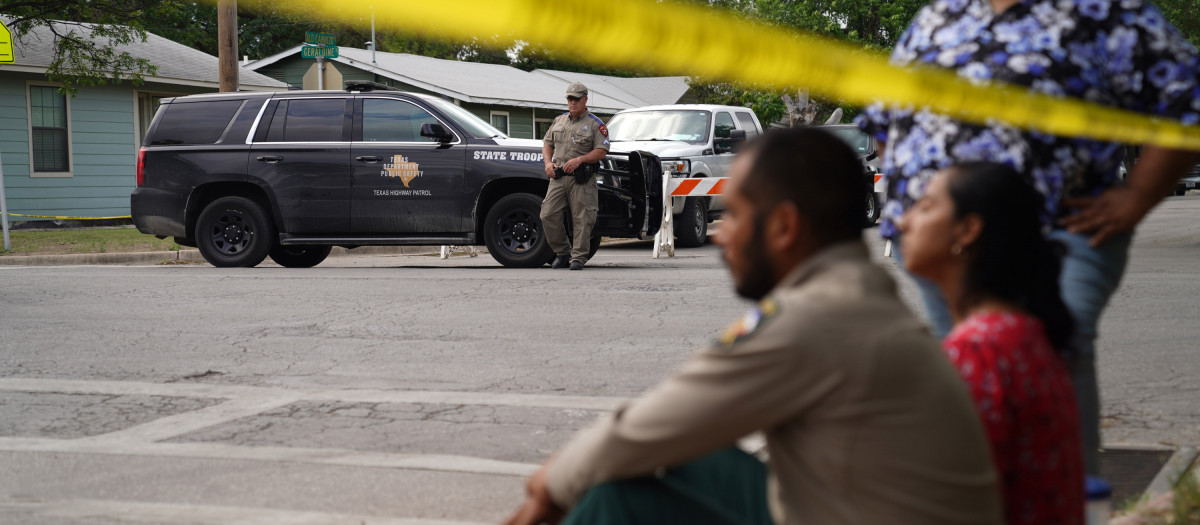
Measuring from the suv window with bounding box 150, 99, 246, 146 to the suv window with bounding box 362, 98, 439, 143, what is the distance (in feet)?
4.91

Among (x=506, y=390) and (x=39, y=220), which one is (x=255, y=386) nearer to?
(x=506, y=390)

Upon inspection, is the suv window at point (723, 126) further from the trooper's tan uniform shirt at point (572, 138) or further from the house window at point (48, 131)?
the house window at point (48, 131)

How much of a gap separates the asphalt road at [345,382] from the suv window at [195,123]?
2.49 meters

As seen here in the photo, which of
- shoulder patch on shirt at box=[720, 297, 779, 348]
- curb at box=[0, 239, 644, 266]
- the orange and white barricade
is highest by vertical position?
shoulder patch on shirt at box=[720, 297, 779, 348]

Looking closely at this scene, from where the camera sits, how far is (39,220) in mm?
21859

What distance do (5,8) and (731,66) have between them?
796 inches

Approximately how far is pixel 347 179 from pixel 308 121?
825 millimetres

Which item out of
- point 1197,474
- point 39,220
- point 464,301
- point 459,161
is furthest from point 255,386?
point 39,220

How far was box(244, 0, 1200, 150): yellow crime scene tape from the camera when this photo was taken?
4.34ft

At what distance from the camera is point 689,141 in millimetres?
17203

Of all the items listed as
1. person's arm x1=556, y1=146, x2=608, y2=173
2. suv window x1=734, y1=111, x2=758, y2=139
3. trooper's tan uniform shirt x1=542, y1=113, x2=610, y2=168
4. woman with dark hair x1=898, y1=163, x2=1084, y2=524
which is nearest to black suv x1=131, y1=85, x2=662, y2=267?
trooper's tan uniform shirt x1=542, y1=113, x2=610, y2=168

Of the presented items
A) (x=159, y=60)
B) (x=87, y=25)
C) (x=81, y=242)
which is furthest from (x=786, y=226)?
(x=159, y=60)

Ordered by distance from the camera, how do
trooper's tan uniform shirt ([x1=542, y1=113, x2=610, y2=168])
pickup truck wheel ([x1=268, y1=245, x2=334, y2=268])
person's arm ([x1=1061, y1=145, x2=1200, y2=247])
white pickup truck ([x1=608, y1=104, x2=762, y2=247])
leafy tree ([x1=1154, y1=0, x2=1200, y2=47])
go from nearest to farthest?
person's arm ([x1=1061, y1=145, x2=1200, y2=247]), trooper's tan uniform shirt ([x1=542, y1=113, x2=610, y2=168]), pickup truck wheel ([x1=268, y1=245, x2=334, y2=268]), white pickup truck ([x1=608, y1=104, x2=762, y2=247]), leafy tree ([x1=1154, y1=0, x2=1200, y2=47])

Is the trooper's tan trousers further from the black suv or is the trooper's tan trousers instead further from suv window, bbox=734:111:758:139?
suv window, bbox=734:111:758:139
